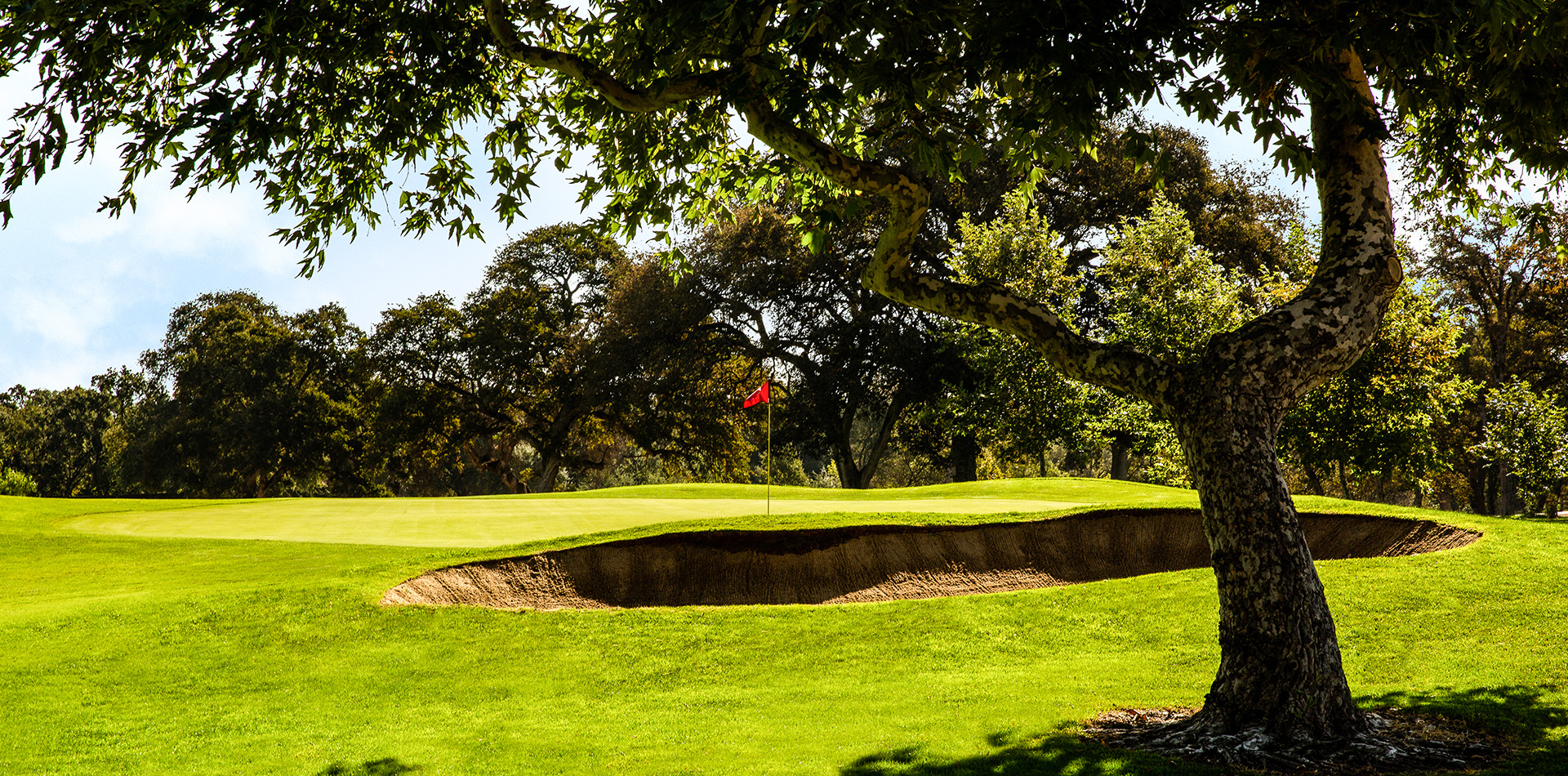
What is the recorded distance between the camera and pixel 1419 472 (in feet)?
87.4

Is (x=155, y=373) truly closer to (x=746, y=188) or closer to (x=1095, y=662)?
(x=746, y=188)

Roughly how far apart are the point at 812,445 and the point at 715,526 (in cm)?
2594

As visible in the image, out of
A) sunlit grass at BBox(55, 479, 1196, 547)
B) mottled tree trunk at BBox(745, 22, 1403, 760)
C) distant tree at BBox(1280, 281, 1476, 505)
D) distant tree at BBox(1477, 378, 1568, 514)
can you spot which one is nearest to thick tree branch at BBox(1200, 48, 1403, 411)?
mottled tree trunk at BBox(745, 22, 1403, 760)

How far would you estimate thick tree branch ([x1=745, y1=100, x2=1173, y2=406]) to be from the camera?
767 cm

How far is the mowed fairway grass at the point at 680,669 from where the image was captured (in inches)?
282

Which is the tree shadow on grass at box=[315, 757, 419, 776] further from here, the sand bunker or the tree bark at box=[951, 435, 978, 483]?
the tree bark at box=[951, 435, 978, 483]

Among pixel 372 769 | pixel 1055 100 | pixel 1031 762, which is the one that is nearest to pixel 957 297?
pixel 1055 100

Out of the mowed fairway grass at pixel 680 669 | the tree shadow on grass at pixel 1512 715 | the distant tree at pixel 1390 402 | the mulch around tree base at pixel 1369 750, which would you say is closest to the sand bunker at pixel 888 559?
the mowed fairway grass at pixel 680 669

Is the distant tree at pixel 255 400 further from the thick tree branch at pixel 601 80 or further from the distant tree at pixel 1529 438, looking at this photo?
the distant tree at pixel 1529 438

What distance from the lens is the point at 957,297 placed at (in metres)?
8.12

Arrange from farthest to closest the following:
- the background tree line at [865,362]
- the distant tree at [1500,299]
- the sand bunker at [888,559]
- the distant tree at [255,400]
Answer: the distant tree at [255,400] < the distant tree at [1500,299] < the background tree line at [865,362] < the sand bunker at [888,559]

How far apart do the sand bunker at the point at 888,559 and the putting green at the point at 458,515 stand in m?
1.50

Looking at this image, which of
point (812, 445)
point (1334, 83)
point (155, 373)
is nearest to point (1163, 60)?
point (1334, 83)

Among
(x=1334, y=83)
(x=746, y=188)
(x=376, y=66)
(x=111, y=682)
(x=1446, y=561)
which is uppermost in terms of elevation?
(x=376, y=66)
